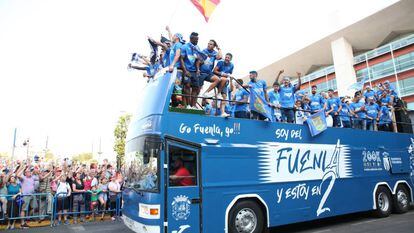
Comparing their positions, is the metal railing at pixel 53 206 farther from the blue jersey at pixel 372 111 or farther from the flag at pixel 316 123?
A: the blue jersey at pixel 372 111

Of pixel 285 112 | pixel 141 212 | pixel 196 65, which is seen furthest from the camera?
pixel 285 112

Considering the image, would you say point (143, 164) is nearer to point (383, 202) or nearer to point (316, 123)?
point (316, 123)

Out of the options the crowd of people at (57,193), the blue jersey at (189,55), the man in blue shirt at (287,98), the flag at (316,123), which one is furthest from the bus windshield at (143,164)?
the flag at (316,123)

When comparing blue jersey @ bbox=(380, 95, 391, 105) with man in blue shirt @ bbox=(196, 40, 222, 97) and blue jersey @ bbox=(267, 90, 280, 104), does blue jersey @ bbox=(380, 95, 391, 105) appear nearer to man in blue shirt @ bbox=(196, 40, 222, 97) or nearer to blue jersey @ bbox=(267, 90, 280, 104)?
blue jersey @ bbox=(267, 90, 280, 104)

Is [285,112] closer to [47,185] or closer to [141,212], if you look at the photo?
[141,212]

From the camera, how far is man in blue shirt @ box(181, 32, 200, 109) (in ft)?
22.8

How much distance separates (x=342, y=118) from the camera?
978 centimetres

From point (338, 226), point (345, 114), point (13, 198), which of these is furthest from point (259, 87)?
point (13, 198)

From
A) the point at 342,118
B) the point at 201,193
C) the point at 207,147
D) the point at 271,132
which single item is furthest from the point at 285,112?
the point at 201,193

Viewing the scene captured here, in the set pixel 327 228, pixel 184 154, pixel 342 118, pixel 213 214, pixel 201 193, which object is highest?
pixel 342 118

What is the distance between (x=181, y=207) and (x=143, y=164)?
1133 mm

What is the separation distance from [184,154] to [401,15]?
3791cm

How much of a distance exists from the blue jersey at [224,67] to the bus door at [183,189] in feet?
8.58

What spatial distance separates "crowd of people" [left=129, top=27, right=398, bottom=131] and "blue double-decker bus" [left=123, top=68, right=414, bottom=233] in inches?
20.9
